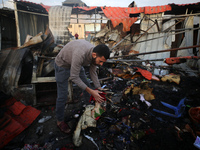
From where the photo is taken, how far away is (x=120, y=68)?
241 inches

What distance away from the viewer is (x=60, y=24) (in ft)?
22.4

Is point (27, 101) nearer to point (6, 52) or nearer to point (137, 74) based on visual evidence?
point (6, 52)

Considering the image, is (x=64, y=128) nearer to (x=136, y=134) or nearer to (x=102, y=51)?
(x=136, y=134)

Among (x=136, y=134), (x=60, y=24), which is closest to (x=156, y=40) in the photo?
(x=60, y=24)

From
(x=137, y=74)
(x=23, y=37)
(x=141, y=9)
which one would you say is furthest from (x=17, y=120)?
(x=141, y=9)

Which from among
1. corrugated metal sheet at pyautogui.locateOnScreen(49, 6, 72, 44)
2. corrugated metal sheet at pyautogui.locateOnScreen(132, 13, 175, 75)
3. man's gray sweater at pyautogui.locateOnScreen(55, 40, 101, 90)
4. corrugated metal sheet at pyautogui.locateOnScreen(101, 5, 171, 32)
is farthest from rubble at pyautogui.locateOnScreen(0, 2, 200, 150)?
corrugated metal sheet at pyautogui.locateOnScreen(101, 5, 171, 32)

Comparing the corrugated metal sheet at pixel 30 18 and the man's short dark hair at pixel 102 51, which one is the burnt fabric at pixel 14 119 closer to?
the man's short dark hair at pixel 102 51

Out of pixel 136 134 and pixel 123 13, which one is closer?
pixel 136 134

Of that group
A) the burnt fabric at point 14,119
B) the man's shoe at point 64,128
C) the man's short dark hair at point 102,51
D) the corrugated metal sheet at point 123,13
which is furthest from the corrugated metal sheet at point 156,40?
the burnt fabric at point 14,119

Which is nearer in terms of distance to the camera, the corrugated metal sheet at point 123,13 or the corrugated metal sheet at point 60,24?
the corrugated metal sheet at point 60,24

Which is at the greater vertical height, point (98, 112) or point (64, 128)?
point (98, 112)

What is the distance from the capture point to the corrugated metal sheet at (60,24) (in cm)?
680

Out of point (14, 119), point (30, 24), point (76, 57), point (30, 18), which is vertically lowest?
point (14, 119)

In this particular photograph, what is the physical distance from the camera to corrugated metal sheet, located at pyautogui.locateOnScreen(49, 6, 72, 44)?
6.80m
